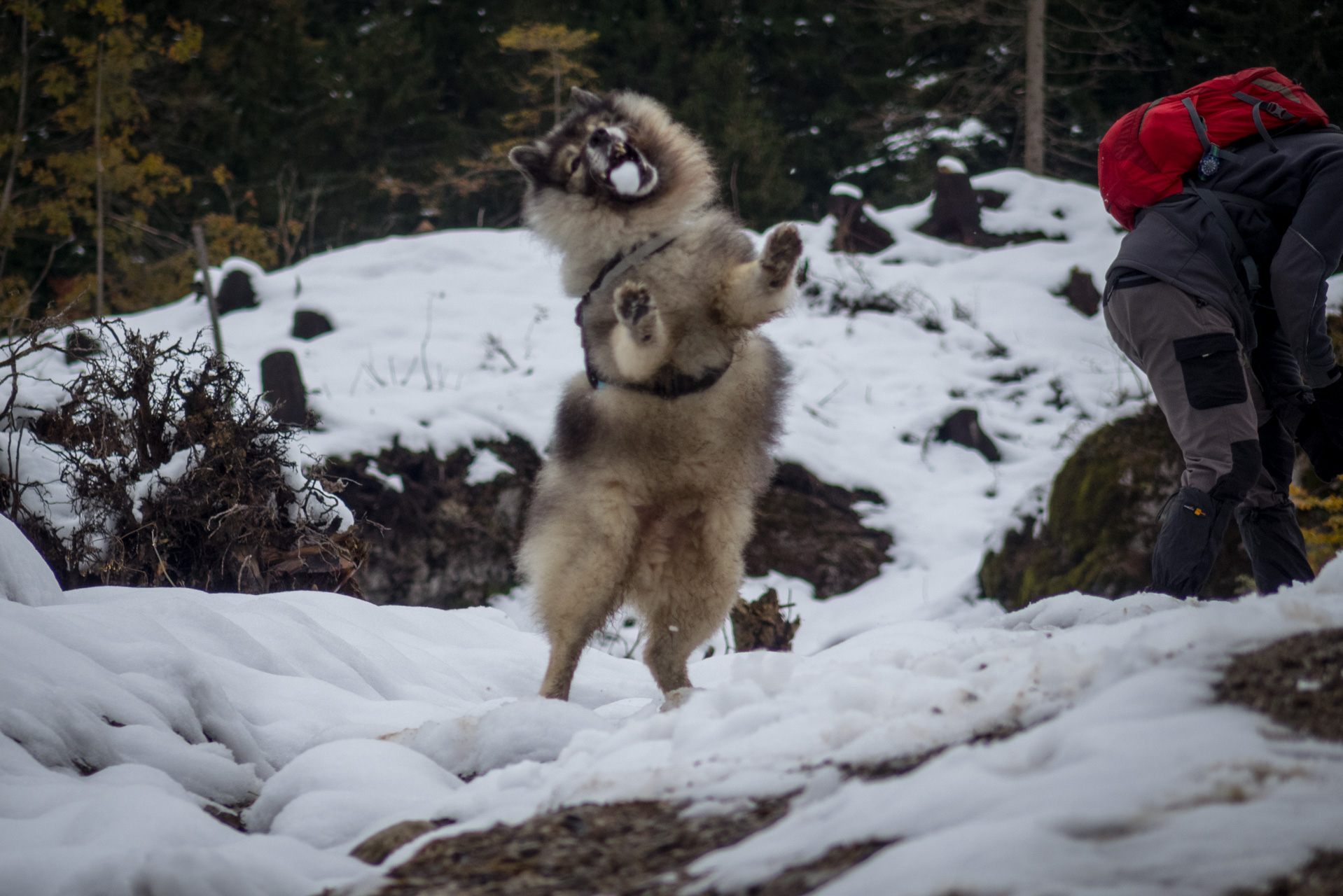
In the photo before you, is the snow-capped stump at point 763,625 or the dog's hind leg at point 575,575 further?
the snow-capped stump at point 763,625

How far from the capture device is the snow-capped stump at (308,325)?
10938mm

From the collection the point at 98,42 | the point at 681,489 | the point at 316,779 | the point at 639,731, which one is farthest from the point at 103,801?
the point at 98,42

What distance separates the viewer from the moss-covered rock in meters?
5.79

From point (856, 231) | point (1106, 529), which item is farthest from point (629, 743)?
point (856, 231)

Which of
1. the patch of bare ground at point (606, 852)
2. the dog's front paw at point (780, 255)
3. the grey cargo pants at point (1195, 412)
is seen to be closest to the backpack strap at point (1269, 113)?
the grey cargo pants at point (1195, 412)

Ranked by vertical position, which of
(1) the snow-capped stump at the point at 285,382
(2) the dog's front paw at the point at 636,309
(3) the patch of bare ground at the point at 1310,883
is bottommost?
(1) the snow-capped stump at the point at 285,382

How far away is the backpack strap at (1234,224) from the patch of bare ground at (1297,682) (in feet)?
6.07

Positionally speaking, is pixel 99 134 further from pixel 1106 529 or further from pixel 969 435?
pixel 1106 529

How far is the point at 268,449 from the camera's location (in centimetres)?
489

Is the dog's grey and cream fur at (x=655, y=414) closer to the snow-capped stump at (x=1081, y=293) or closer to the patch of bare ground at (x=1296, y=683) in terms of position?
the patch of bare ground at (x=1296, y=683)

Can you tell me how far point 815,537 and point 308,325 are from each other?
671 cm

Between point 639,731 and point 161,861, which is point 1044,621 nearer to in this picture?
point 639,731

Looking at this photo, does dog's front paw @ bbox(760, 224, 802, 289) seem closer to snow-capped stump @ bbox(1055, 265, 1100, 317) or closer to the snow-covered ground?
the snow-covered ground

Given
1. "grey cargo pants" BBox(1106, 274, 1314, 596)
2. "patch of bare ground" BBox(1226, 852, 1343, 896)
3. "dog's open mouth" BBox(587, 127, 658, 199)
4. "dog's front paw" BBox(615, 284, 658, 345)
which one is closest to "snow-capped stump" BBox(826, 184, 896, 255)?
"grey cargo pants" BBox(1106, 274, 1314, 596)
